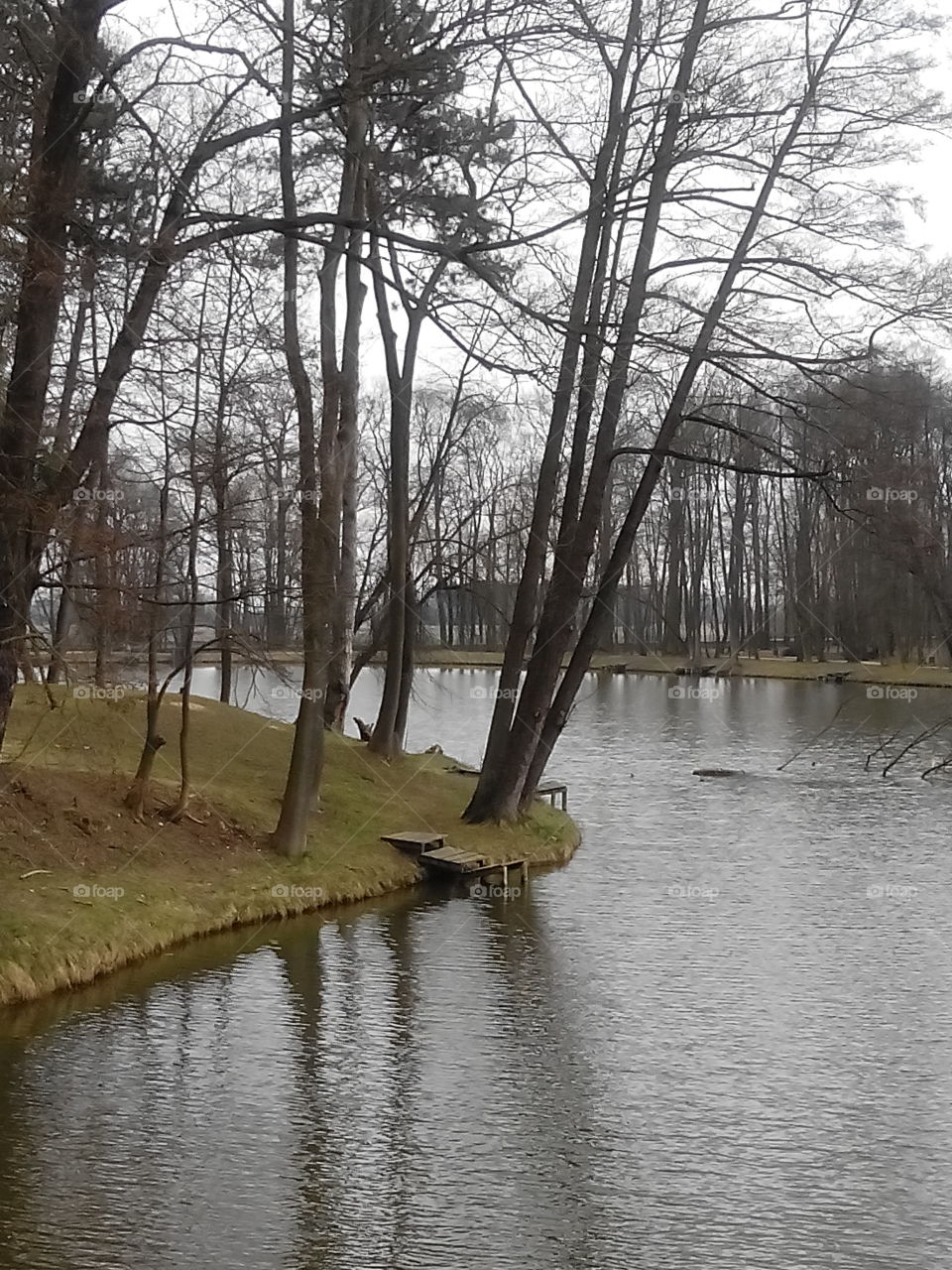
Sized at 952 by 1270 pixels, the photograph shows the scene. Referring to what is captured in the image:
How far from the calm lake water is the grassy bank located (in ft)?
1.49

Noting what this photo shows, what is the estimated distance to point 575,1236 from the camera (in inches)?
277

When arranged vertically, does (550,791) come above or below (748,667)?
below

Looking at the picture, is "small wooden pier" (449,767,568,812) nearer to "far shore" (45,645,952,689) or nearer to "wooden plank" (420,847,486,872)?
"wooden plank" (420,847,486,872)

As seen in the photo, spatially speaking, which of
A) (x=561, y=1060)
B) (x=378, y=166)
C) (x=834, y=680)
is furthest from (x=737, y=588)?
(x=561, y=1060)

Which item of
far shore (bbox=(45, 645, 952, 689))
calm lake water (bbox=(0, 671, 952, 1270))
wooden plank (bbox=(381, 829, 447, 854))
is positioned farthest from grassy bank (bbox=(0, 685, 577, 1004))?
far shore (bbox=(45, 645, 952, 689))

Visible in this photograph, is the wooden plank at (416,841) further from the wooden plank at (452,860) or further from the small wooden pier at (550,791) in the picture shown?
the small wooden pier at (550,791)

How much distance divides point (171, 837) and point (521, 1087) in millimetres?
6637

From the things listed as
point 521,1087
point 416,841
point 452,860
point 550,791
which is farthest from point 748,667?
point 521,1087

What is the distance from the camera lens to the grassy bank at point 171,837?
11.9 meters

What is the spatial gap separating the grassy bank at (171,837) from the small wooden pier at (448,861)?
0.63ft

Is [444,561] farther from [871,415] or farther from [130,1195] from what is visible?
[130,1195]

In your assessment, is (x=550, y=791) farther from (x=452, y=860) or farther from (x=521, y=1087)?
(x=521, y=1087)

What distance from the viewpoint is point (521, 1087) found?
9273 millimetres

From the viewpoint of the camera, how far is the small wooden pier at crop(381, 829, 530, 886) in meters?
16.1
